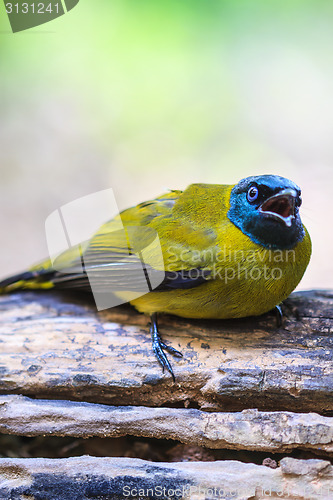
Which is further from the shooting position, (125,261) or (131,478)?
(125,261)

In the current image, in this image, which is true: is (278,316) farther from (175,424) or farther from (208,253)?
(175,424)

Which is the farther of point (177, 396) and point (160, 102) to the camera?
point (160, 102)

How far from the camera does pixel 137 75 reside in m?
7.47

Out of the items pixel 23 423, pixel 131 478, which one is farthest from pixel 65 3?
pixel 131 478

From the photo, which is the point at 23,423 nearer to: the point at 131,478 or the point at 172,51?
the point at 131,478

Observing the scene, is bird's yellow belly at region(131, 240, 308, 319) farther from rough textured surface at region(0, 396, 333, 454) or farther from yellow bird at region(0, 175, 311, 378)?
rough textured surface at region(0, 396, 333, 454)

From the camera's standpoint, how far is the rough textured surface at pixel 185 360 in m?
2.77

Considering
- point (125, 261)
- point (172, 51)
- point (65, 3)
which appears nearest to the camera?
point (125, 261)

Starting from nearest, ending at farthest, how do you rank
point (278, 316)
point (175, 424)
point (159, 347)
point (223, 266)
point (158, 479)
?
point (158, 479) → point (175, 424) → point (223, 266) → point (159, 347) → point (278, 316)

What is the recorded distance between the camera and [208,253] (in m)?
3.02

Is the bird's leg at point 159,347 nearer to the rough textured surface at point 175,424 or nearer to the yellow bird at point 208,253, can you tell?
the yellow bird at point 208,253

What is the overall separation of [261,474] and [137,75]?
6336 millimetres

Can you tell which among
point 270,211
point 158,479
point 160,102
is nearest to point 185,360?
point 158,479

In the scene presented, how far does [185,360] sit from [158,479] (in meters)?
0.77
